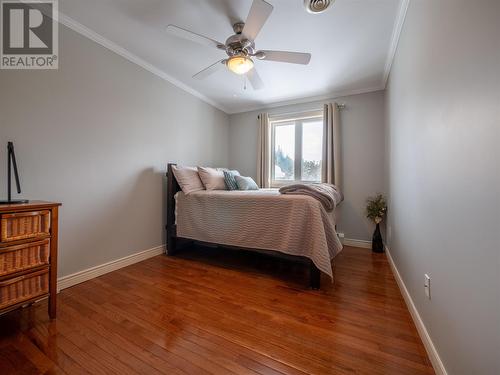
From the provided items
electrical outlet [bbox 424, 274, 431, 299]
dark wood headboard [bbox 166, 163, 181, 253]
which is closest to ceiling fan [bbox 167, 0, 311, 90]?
dark wood headboard [bbox 166, 163, 181, 253]

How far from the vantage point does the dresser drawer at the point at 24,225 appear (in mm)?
1293

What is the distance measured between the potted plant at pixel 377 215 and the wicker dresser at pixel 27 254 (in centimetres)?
346

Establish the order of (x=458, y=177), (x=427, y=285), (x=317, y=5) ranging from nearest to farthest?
1. (x=458, y=177)
2. (x=427, y=285)
3. (x=317, y=5)

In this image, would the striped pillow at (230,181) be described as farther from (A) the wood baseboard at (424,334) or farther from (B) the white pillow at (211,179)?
(A) the wood baseboard at (424,334)

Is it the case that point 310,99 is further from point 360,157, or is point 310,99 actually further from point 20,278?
A: point 20,278

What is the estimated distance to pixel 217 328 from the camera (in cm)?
144

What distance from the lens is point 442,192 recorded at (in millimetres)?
1044

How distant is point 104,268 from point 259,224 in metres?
1.68

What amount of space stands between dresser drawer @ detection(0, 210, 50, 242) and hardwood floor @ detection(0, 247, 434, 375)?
614 millimetres

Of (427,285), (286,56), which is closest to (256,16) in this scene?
(286,56)

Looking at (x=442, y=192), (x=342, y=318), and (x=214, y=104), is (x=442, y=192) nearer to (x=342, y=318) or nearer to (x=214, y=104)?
(x=342, y=318)

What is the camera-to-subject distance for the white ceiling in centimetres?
181

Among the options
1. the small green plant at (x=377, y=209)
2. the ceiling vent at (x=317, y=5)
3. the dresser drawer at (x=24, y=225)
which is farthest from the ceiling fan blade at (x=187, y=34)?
the small green plant at (x=377, y=209)

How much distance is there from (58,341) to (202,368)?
3.04 ft
